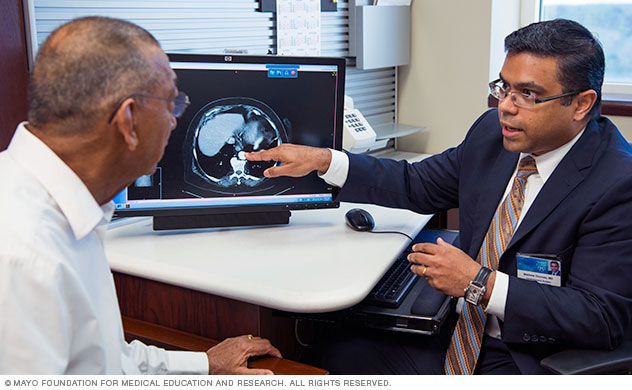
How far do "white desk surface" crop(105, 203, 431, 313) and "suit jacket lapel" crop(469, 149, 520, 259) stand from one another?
7.4 inches

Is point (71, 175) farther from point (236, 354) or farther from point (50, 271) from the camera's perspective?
point (236, 354)

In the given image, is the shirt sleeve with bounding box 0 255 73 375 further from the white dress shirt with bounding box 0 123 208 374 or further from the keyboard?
the keyboard

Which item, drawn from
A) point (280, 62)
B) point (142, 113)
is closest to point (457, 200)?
point (280, 62)

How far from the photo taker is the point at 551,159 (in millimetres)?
1484

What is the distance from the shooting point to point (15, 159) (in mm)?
887

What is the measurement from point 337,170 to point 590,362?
0.78 m

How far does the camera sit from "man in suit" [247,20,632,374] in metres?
1.34

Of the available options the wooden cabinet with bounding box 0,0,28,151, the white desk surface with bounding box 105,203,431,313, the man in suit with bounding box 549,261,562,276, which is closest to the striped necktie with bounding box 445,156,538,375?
the man in suit with bounding box 549,261,562,276

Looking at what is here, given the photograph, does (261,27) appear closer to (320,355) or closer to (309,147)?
(309,147)

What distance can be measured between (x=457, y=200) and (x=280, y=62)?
641 millimetres

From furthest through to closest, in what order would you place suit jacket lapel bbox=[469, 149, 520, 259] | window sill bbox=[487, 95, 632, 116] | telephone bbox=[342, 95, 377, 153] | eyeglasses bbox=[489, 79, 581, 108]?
window sill bbox=[487, 95, 632, 116]
telephone bbox=[342, 95, 377, 153]
suit jacket lapel bbox=[469, 149, 520, 259]
eyeglasses bbox=[489, 79, 581, 108]

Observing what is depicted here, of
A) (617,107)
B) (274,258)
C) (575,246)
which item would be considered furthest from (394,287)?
(617,107)

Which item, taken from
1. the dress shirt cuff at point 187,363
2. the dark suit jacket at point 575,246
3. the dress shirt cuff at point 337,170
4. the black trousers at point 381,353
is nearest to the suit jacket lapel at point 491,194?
the dark suit jacket at point 575,246

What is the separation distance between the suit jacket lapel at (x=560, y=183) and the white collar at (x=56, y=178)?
3.12 ft
